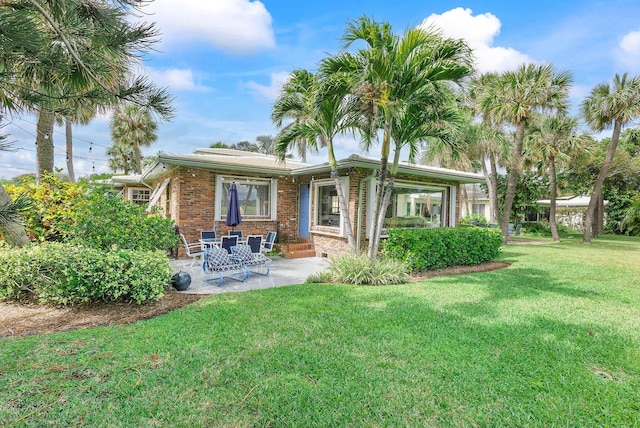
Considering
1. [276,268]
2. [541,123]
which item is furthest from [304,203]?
[541,123]

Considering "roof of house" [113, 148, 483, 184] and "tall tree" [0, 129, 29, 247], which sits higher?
"roof of house" [113, 148, 483, 184]

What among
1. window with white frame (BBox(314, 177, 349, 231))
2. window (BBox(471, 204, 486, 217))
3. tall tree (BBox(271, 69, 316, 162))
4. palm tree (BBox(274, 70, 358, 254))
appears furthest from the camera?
window (BBox(471, 204, 486, 217))

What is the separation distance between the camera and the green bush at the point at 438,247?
9.55 metres

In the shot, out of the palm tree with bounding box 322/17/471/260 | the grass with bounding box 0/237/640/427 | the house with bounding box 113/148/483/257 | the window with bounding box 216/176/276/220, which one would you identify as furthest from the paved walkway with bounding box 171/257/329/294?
the palm tree with bounding box 322/17/471/260

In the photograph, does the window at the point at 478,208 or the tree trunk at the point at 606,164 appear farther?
the window at the point at 478,208

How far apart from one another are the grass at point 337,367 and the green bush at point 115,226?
9.93ft

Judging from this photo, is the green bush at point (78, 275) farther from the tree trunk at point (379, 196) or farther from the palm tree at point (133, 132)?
the palm tree at point (133, 132)

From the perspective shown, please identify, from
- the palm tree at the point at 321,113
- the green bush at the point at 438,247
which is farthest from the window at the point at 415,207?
the palm tree at the point at 321,113

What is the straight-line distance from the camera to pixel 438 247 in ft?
32.6

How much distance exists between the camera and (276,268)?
10.2 m

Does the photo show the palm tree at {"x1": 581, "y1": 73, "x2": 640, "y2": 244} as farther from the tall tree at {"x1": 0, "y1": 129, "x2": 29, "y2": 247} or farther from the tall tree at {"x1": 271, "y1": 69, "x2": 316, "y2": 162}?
the tall tree at {"x1": 0, "y1": 129, "x2": 29, "y2": 247}

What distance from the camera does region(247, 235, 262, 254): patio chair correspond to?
9594 mm

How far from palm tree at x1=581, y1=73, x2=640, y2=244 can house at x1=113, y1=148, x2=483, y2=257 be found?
11036 millimetres

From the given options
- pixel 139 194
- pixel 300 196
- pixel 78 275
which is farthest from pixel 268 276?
pixel 139 194
